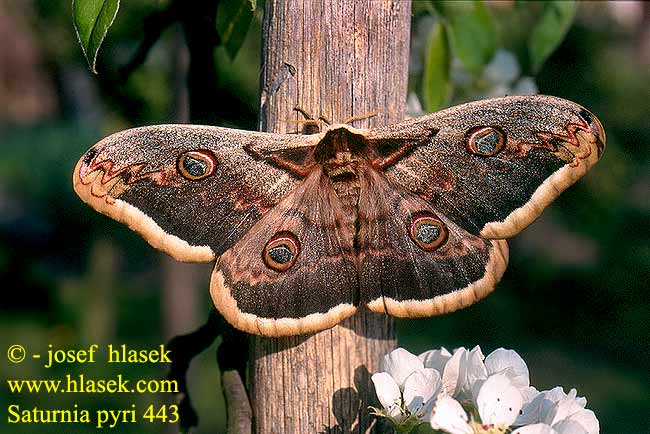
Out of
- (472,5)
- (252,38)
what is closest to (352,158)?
(472,5)

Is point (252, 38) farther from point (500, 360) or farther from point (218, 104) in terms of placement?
point (500, 360)

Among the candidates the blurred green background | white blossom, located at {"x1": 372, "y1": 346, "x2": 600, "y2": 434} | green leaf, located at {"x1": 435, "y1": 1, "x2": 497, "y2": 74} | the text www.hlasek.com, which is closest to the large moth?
white blossom, located at {"x1": 372, "y1": 346, "x2": 600, "y2": 434}

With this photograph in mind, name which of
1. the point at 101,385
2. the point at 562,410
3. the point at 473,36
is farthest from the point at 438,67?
the point at 101,385

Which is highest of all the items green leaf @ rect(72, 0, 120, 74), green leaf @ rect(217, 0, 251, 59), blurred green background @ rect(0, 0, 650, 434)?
green leaf @ rect(217, 0, 251, 59)

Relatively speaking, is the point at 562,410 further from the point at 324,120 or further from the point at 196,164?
the point at 196,164

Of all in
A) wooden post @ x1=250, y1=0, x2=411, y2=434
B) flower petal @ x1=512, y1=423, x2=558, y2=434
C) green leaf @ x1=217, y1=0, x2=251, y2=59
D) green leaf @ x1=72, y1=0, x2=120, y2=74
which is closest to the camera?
flower petal @ x1=512, y1=423, x2=558, y2=434

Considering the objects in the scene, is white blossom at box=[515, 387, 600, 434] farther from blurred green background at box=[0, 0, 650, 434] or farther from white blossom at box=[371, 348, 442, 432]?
blurred green background at box=[0, 0, 650, 434]
